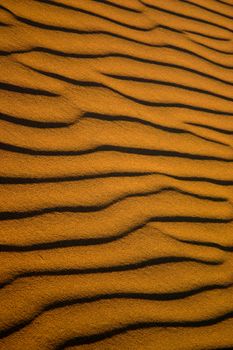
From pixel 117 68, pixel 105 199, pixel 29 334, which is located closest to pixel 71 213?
pixel 105 199

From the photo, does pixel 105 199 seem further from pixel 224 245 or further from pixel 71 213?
pixel 224 245

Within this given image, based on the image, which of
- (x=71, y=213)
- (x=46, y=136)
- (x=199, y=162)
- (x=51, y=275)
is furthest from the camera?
(x=199, y=162)

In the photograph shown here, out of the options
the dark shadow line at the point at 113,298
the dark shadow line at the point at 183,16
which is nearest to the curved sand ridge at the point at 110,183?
the dark shadow line at the point at 113,298

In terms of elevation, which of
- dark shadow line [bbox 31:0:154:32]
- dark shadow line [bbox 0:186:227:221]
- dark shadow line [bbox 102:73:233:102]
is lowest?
dark shadow line [bbox 0:186:227:221]

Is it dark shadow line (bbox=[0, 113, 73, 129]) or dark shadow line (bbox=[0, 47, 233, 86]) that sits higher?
dark shadow line (bbox=[0, 47, 233, 86])

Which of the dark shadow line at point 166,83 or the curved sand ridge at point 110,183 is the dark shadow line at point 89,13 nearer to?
the curved sand ridge at point 110,183

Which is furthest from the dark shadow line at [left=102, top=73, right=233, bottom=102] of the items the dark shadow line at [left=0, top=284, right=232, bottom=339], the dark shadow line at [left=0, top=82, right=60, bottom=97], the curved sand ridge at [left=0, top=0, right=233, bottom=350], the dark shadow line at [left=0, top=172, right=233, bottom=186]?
the dark shadow line at [left=0, top=284, right=232, bottom=339]

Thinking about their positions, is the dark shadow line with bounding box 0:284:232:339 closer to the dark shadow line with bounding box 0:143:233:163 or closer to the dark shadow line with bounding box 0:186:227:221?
the dark shadow line with bounding box 0:186:227:221

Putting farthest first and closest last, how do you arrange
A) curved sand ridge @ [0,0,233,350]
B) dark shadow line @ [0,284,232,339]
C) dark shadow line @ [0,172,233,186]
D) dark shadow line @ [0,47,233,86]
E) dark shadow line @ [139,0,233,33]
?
dark shadow line @ [139,0,233,33], dark shadow line @ [0,47,233,86], dark shadow line @ [0,172,233,186], curved sand ridge @ [0,0,233,350], dark shadow line @ [0,284,232,339]
